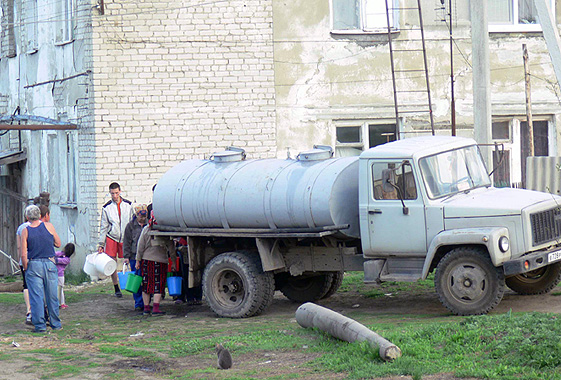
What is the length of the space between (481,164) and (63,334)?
18.6ft

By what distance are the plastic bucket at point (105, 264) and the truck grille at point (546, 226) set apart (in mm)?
6566

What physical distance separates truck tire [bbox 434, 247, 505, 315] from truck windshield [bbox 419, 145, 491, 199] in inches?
33.0

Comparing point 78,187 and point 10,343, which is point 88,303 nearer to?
point 10,343

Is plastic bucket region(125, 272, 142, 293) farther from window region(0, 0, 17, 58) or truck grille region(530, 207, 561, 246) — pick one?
window region(0, 0, 17, 58)

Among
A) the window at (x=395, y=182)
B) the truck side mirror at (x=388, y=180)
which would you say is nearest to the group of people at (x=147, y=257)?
the window at (x=395, y=182)

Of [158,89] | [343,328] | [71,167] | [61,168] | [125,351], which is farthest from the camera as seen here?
[61,168]

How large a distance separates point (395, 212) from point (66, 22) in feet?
35.6

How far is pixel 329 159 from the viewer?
12.2 metres

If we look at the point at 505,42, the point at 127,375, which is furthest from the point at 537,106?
the point at 127,375

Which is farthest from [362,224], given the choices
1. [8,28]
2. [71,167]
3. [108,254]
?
[8,28]

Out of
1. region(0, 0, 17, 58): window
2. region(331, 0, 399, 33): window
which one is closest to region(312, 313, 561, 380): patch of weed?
region(331, 0, 399, 33): window

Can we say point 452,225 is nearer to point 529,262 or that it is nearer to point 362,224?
point 529,262

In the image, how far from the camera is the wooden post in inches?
328

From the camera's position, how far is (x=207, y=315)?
42.2 ft
